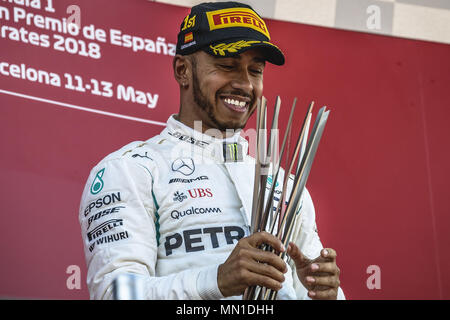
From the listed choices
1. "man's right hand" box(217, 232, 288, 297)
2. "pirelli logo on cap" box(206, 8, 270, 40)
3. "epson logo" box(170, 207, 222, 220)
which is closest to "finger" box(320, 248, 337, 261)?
"man's right hand" box(217, 232, 288, 297)

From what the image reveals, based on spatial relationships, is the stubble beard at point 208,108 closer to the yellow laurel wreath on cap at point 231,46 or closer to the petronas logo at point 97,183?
the yellow laurel wreath on cap at point 231,46

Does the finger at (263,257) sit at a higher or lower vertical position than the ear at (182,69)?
lower

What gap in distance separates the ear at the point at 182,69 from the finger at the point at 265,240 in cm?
58

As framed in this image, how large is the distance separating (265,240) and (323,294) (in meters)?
0.18

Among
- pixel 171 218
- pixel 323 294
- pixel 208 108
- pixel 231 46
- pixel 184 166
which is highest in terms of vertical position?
pixel 231 46

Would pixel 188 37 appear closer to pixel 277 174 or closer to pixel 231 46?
pixel 231 46

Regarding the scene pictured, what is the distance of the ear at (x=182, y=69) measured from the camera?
153 centimetres

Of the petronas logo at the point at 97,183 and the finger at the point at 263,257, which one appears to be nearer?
the finger at the point at 263,257

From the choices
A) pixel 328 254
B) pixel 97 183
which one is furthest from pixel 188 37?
pixel 328 254

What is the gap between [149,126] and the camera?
2225mm

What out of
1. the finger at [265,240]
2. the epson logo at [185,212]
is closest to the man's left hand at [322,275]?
the finger at [265,240]

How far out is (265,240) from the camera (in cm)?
107

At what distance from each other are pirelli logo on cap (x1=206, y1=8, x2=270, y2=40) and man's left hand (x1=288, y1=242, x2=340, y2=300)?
0.55 m

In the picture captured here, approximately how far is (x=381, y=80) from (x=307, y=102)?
13.3 inches
